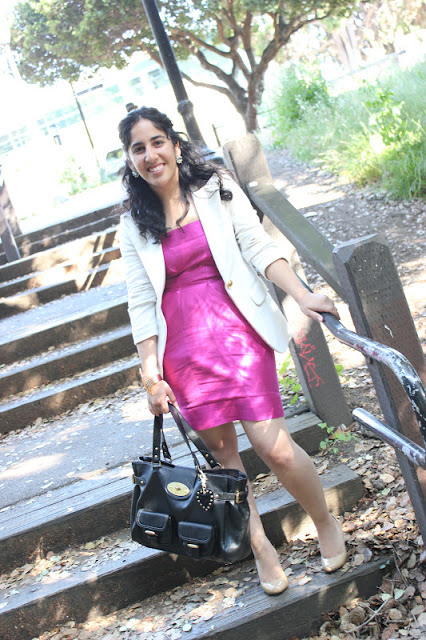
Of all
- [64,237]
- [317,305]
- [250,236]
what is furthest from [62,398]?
[64,237]

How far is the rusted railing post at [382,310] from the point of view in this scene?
2.06 meters

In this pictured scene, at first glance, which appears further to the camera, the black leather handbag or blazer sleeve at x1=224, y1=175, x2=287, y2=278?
blazer sleeve at x1=224, y1=175, x2=287, y2=278

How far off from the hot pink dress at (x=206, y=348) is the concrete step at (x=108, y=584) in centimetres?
82

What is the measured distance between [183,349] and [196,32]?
1236cm

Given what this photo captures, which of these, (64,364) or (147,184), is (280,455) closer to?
(147,184)

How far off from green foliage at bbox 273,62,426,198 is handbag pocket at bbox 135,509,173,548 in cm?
591

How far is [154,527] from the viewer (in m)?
2.26

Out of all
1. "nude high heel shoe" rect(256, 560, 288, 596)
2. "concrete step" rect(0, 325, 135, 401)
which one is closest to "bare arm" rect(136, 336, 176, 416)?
"nude high heel shoe" rect(256, 560, 288, 596)

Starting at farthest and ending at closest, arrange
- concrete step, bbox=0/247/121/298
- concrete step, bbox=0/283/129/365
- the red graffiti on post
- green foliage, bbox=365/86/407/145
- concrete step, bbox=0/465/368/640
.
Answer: green foliage, bbox=365/86/407/145
concrete step, bbox=0/247/121/298
concrete step, bbox=0/283/129/365
the red graffiti on post
concrete step, bbox=0/465/368/640

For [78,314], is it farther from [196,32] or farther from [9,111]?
[9,111]

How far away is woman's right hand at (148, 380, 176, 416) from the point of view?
2.36 meters

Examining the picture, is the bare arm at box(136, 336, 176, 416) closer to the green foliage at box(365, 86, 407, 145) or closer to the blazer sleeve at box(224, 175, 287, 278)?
the blazer sleeve at box(224, 175, 287, 278)

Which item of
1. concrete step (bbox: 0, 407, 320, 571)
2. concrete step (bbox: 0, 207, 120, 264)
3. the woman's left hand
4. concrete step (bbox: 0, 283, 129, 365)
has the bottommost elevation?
concrete step (bbox: 0, 407, 320, 571)

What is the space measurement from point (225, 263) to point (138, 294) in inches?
14.9
